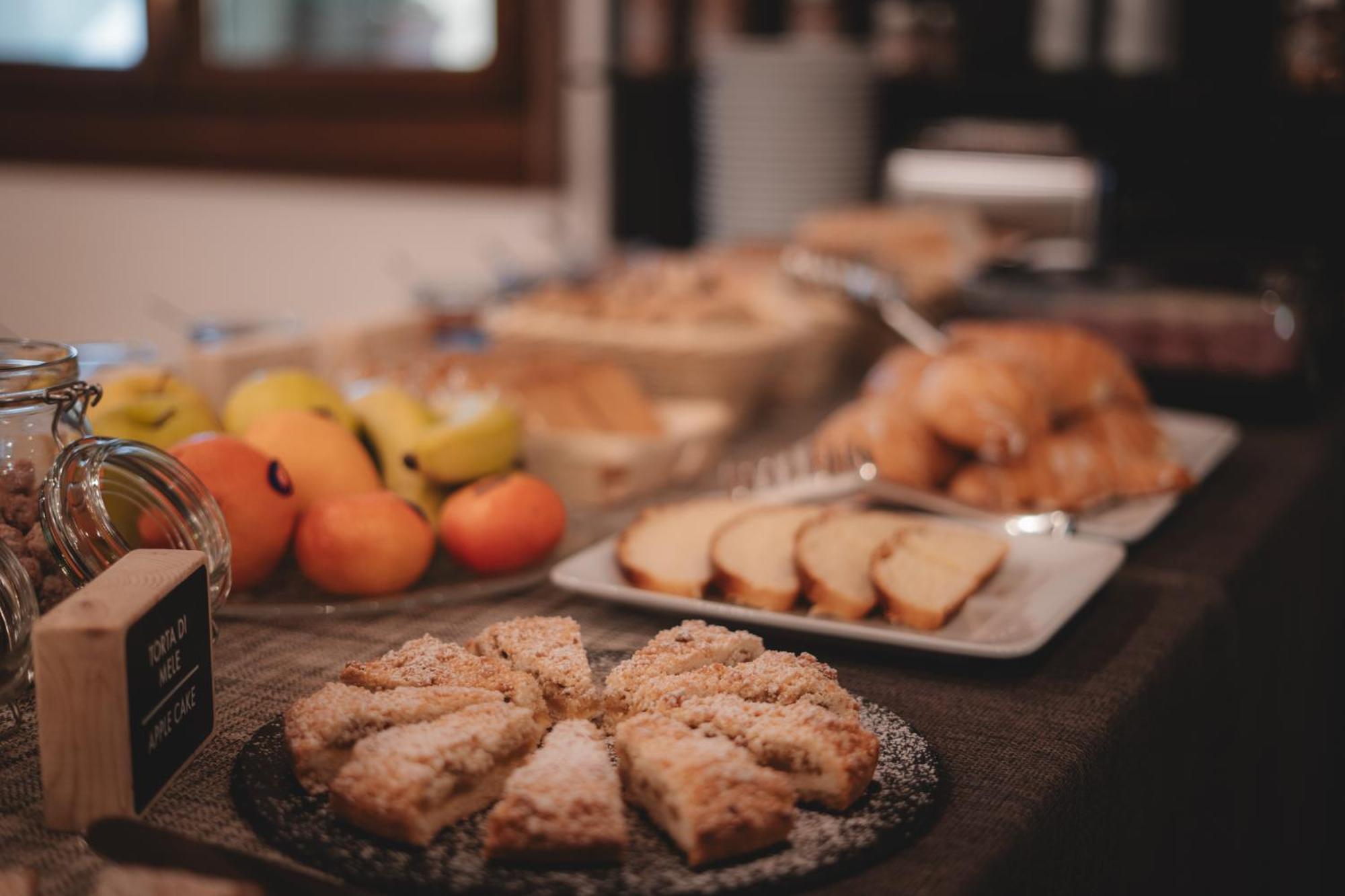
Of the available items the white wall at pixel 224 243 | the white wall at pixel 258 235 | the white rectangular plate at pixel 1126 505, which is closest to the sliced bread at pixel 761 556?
the white rectangular plate at pixel 1126 505

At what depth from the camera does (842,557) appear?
102cm

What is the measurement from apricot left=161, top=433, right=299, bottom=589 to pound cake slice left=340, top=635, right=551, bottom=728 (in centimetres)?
24

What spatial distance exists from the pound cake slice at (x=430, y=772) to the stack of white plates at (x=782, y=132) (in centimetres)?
217

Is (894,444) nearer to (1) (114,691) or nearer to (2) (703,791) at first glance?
(2) (703,791)

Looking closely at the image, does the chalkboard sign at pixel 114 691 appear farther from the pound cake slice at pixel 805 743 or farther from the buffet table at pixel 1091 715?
the pound cake slice at pixel 805 743

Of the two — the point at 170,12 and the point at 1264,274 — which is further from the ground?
the point at 170,12

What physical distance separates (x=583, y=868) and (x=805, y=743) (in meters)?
0.13

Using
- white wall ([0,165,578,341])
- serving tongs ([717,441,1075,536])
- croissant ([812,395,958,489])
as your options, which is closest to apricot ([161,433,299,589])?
serving tongs ([717,441,1075,536])

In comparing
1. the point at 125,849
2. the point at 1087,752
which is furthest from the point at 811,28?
the point at 125,849

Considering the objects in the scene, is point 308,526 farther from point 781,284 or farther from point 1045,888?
point 781,284

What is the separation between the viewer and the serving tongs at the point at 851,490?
120 cm

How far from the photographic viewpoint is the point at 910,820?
68cm

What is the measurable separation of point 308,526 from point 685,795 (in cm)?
49

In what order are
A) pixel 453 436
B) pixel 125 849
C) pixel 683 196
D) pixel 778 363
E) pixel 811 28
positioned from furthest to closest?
pixel 683 196
pixel 811 28
pixel 778 363
pixel 453 436
pixel 125 849
